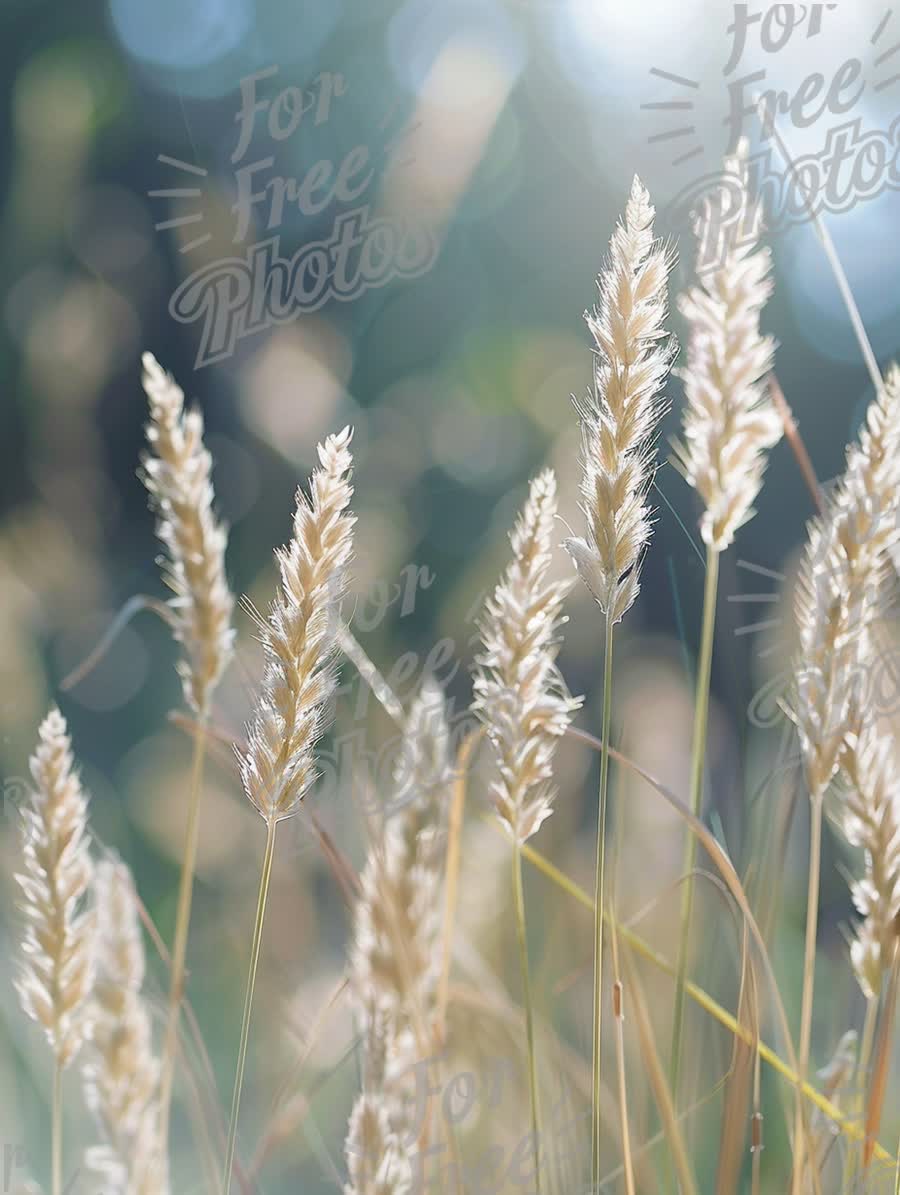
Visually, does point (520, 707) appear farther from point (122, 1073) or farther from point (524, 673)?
point (122, 1073)

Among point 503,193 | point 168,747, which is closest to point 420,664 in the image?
point 168,747

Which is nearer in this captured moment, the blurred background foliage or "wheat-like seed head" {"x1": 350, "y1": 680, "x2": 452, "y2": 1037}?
"wheat-like seed head" {"x1": 350, "y1": 680, "x2": 452, "y2": 1037}

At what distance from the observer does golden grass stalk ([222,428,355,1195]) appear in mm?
312

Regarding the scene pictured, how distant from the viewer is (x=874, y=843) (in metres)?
0.33

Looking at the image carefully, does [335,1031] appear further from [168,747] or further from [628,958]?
[168,747]

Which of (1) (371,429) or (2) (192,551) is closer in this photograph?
(2) (192,551)

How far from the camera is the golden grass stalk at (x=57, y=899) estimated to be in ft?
1.06

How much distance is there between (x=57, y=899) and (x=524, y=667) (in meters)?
0.17

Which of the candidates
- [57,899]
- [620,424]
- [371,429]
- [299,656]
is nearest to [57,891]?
[57,899]

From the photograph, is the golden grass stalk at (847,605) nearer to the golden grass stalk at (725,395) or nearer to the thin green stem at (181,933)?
the golden grass stalk at (725,395)

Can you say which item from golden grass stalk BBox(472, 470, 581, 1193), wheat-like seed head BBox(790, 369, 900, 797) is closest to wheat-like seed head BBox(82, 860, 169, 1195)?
golden grass stalk BBox(472, 470, 581, 1193)

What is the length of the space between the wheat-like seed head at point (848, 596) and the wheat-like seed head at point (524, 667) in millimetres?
80

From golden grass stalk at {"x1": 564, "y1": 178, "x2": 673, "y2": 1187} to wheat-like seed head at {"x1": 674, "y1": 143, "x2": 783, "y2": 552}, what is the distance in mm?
15

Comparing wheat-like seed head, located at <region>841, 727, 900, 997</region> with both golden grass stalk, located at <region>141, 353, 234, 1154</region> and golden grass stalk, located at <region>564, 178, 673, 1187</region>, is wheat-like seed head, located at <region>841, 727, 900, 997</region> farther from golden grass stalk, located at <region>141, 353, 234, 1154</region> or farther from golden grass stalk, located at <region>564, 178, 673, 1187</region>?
golden grass stalk, located at <region>141, 353, 234, 1154</region>
